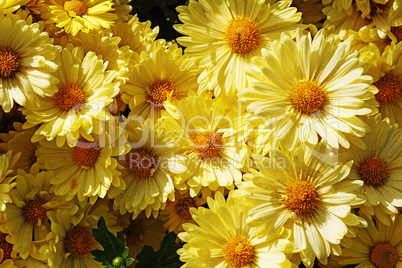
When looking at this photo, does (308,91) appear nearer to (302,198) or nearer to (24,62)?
(302,198)

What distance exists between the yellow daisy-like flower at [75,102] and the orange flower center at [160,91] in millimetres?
195

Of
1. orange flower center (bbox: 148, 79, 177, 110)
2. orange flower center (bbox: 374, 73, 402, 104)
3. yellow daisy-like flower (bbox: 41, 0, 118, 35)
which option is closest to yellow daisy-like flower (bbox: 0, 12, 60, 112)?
yellow daisy-like flower (bbox: 41, 0, 118, 35)

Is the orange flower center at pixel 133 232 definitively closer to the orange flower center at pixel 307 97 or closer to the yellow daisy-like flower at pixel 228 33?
the yellow daisy-like flower at pixel 228 33

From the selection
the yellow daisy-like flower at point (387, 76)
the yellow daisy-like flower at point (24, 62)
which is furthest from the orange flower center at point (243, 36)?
the yellow daisy-like flower at point (24, 62)

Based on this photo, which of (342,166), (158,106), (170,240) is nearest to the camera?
(342,166)

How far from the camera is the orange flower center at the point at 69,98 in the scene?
5.82ft

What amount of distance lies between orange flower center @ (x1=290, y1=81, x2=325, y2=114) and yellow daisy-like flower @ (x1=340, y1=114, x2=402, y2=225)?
20 centimetres

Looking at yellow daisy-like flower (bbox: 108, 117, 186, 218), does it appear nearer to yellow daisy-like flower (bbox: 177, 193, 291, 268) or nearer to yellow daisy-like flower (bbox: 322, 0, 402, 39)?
yellow daisy-like flower (bbox: 177, 193, 291, 268)

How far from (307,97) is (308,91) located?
20 mm

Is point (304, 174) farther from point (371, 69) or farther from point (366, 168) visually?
point (371, 69)

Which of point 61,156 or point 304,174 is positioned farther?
point 61,156

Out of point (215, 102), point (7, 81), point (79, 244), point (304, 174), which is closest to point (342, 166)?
point (304, 174)

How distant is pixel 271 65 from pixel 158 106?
1.54 feet

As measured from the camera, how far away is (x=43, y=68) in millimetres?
1711
